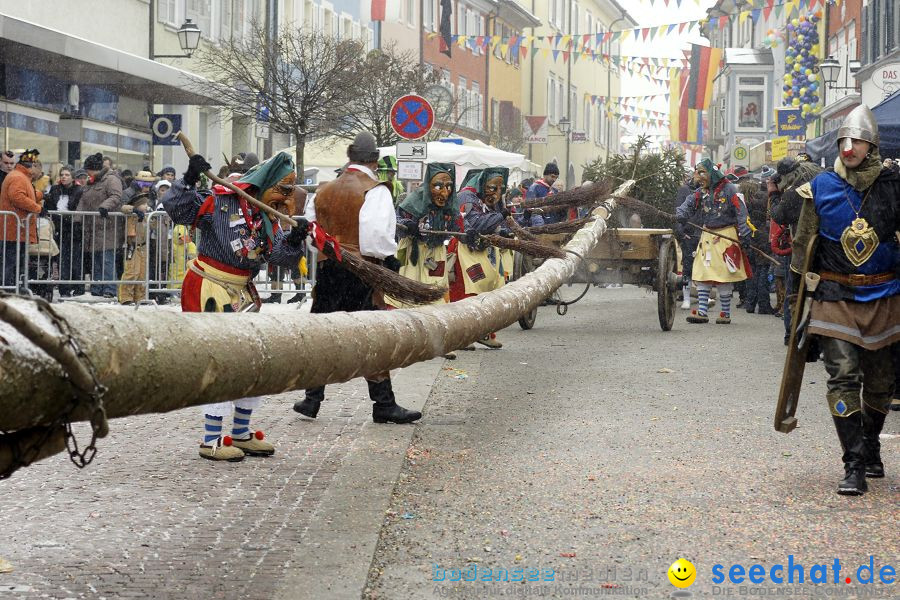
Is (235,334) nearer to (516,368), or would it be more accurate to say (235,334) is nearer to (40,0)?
(516,368)

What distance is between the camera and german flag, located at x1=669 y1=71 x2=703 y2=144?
202 ft

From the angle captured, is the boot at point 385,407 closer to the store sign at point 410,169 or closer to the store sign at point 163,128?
the store sign at point 410,169

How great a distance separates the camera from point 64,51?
20.0 metres

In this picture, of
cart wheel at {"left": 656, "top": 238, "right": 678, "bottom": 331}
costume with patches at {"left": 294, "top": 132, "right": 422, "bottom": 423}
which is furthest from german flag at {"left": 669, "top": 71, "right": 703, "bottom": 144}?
costume with patches at {"left": 294, "top": 132, "right": 422, "bottom": 423}

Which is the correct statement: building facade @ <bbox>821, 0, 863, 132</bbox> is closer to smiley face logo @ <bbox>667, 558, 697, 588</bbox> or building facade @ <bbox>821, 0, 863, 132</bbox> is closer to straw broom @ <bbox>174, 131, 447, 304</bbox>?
straw broom @ <bbox>174, 131, 447, 304</bbox>

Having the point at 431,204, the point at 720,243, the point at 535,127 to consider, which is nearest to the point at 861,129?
the point at 431,204

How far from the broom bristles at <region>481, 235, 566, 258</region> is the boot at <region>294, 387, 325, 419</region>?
12.9 feet

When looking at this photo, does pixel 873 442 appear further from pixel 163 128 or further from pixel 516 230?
pixel 163 128

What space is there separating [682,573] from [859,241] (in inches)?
92.4

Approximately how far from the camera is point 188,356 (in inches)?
158

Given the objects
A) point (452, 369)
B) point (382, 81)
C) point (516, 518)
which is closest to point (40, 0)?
point (382, 81)

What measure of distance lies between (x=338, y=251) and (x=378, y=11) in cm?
3632

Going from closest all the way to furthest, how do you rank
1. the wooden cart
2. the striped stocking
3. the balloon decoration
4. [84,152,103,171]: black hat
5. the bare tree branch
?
the wooden cart → [84,152,103,171]: black hat → the striped stocking → the bare tree branch → the balloon decoration

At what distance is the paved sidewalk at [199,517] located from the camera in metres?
4.80
